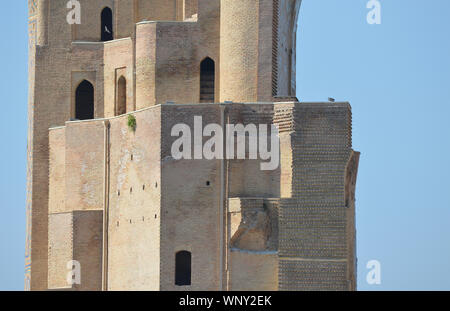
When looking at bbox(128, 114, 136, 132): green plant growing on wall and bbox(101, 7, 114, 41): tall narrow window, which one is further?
bbox(101, 7, 114, 41): tall narrow window

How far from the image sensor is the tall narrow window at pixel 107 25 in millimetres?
39250

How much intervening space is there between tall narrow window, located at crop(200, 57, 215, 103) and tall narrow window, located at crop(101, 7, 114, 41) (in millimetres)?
4559

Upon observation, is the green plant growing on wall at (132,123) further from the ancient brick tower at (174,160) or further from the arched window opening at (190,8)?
the arched window opening at (190,8)

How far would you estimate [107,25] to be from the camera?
3928 cm

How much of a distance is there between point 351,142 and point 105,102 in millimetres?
8881

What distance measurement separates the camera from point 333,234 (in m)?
32.0

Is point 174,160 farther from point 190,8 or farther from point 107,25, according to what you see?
point 107,25

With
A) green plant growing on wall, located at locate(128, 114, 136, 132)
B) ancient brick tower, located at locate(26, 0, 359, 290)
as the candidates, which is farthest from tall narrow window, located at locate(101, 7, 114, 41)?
green plant growing on wall, located at locate(128, 114, 136, 132)

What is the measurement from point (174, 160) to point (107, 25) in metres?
8.07

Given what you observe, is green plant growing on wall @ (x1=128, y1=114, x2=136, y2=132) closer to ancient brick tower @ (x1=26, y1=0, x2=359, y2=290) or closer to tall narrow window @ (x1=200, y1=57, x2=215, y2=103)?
ancient brick tower @ (x1=26, y1=0, x2=359, y2=290)

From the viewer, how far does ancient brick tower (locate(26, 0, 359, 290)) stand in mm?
32281

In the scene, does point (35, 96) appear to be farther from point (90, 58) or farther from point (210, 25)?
point (210, 25)

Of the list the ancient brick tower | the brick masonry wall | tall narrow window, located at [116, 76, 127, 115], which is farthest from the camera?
tall narrow window, located at [116, 76, 127, 115]

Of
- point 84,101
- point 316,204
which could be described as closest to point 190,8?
point 84,101
